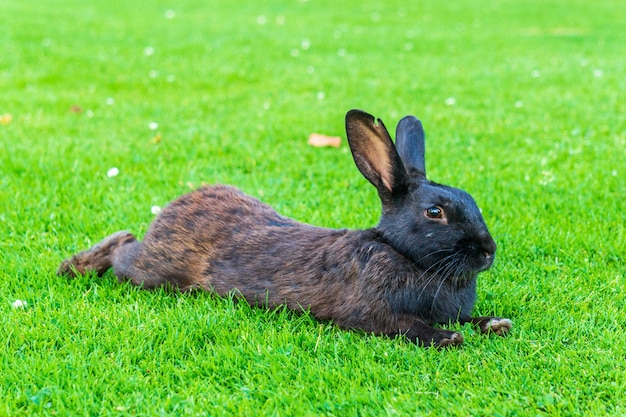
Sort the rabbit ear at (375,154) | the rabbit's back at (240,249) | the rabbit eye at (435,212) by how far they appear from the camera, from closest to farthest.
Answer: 1. the rabbit eye at (435,212)
2. the rabbit ear at (375,154)
3. the rabbit's back at (240,249)

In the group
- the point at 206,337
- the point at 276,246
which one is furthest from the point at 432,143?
the point at 206,337

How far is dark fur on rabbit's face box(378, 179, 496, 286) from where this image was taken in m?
3.80

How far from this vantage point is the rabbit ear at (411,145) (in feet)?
14.2

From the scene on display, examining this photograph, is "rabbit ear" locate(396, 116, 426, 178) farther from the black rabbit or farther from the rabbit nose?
the rabbit nose

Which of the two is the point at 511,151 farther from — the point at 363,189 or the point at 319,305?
the point at 319,305

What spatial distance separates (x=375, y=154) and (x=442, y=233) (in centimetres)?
57

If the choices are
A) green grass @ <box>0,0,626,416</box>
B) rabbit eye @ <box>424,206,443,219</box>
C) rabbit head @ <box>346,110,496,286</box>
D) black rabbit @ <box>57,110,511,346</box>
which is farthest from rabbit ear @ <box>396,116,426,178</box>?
green grass @ <box>0,0,626,416</box>

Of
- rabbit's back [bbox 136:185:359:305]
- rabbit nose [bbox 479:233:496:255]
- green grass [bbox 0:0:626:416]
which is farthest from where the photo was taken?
rabbit's back [bbox 136:185:359:305]

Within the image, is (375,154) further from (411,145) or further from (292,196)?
(292,196)

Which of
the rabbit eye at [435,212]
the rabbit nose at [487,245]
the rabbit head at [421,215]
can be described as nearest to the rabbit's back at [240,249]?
the rabbit head at [421,215]

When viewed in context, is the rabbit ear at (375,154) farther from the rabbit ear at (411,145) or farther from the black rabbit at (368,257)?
the rabbit ear at (411,145)

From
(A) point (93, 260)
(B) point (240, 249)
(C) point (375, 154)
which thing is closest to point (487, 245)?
(C) point (375, 154)

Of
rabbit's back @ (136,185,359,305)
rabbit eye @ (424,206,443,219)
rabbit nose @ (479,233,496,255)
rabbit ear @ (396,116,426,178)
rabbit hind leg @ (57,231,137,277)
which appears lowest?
rabbit hind leg @ (57,231,137,277)

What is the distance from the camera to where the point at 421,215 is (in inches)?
154
